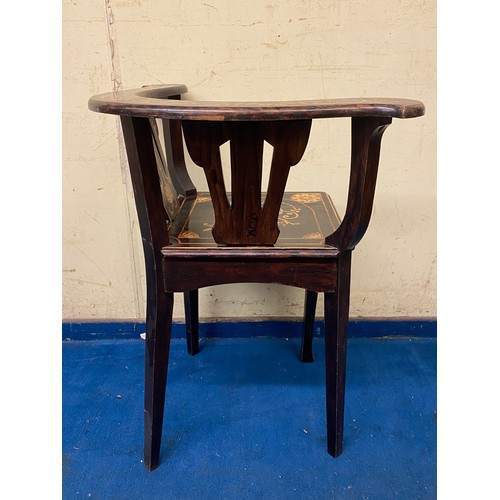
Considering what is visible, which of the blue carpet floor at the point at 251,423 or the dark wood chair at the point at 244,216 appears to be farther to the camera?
the blue carpet floor at the point at 251,423

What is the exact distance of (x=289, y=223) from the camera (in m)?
1.48

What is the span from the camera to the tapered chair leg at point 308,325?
1.83 metres

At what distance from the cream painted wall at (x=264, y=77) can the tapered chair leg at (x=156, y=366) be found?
62cm

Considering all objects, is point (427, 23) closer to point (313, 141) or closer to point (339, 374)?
point (313, 141)

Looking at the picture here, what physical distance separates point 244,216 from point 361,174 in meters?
0.26

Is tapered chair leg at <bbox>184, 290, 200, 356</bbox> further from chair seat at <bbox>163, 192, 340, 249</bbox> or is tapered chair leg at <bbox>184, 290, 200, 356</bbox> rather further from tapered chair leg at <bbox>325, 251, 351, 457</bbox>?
tapered chair leg at <bbox>325, 251, 351, 457</bbox>

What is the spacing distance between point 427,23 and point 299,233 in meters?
0.80

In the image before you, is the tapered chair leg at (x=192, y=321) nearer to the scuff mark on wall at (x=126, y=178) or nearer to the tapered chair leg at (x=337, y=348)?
the scuff mark on wall at (x=126, y=178)

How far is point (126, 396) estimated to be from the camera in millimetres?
1714

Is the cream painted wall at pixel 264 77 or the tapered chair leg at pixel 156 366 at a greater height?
the cream painted wall at pixel 264 77

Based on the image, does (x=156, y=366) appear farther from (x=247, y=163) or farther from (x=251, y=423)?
(x=247, y=163)

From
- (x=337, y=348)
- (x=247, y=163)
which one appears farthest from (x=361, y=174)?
(x=337, y=348)

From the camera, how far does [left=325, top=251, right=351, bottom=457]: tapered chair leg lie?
136 centimetres

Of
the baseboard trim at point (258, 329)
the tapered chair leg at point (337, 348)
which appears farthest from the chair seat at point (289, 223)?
the baseboard trim at point (258, 329)
